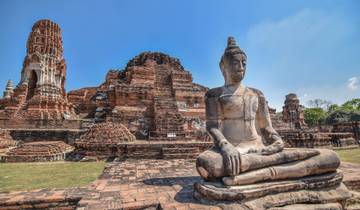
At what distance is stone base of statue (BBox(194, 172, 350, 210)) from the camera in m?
2.75

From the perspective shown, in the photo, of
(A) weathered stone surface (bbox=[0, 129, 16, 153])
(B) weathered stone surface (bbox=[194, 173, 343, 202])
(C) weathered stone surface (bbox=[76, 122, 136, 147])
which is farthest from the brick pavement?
(A) weathered stone surface (bbox=[0, 129, 16, 153])

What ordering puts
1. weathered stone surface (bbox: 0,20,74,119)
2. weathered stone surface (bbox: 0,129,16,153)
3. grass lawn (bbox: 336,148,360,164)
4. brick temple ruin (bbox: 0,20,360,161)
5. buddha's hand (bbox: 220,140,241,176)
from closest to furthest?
buddha's hand (bbox: 220,140,241,176)
grass lawn (bbox: 336,148,360,164)
brick temple ruin (bbox: 0,20,360,161)
weathered stone surface (bbox: 0,129,16,153)
weathered stone surface (bbox: 0,20,74,119)

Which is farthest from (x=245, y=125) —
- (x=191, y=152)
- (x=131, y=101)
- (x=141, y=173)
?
(x=131, y=101)

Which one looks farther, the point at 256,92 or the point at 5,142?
the point at 5,142

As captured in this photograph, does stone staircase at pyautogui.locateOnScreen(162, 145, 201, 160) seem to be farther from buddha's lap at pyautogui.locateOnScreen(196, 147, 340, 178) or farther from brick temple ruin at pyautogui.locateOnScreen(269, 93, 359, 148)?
brick temple ruin at pyautogui.locateOnScreen(269, 93, 359, 148)

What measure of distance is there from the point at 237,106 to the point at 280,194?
154 cm

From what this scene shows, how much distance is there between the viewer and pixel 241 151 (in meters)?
3.43

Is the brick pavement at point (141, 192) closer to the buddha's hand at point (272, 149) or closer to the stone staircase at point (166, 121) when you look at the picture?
the buddha's hand at point (272, 149)

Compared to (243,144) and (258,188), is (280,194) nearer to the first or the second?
(258,188)

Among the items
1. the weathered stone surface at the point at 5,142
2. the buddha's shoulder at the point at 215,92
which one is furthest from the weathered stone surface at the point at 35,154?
the buddha's shoulder at the point at 215,92

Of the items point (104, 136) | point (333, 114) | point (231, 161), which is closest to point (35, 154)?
point (104, 136)

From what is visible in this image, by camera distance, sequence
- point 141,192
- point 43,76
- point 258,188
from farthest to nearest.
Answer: point 43,76 < point 141,192 < point 258,188

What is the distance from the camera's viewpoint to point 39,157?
8.18m

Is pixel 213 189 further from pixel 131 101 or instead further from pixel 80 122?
pixel 80 122
